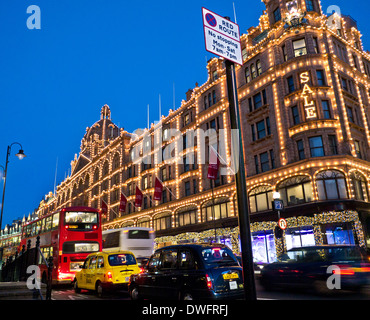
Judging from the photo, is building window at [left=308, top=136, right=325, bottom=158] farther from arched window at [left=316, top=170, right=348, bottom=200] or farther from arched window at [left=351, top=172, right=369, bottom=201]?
arched window at [left=351, top=172, right=369, bottom=201]

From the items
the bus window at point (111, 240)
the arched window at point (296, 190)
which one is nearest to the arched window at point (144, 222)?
the bus window at point (111, 240)

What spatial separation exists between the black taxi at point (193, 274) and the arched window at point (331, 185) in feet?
57.4

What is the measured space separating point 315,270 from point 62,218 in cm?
1445

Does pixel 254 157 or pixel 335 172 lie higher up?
pixel 254 157

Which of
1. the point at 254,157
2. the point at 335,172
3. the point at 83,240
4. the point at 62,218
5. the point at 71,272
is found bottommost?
the point at 71,272

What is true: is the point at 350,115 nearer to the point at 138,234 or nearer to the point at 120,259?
the point at 138,234

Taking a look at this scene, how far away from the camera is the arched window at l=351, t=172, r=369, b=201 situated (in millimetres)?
24517

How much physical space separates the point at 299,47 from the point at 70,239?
81.3 ft

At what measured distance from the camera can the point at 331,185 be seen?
24.1 metres

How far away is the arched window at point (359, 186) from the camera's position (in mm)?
24517

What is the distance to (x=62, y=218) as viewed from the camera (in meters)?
19.1

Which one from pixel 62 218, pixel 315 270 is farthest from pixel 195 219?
pixel 315 270

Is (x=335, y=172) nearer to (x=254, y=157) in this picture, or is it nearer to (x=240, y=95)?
(x=254, y=157)

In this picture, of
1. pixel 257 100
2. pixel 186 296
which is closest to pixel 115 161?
pixel 257 100
